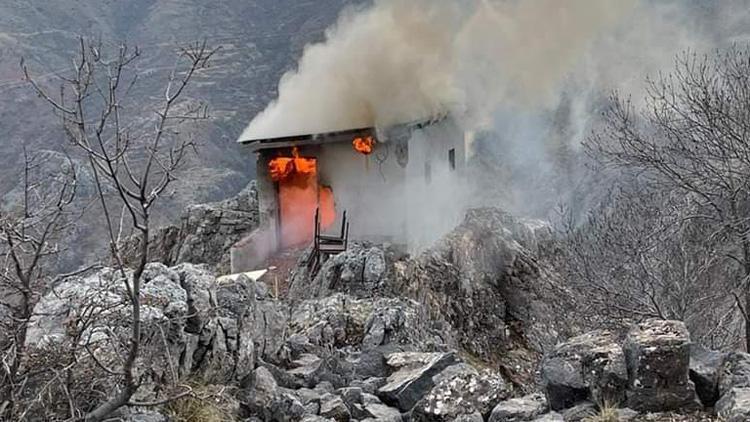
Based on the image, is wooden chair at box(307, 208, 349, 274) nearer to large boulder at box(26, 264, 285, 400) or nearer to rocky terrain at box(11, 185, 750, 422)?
rocky terrain at box(11, 185, 750, 422)

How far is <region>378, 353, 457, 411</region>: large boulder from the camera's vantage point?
6.96 metres

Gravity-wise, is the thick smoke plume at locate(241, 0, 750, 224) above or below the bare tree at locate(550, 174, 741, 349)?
above

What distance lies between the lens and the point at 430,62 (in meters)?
21.4

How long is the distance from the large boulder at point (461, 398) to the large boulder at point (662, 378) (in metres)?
1.46

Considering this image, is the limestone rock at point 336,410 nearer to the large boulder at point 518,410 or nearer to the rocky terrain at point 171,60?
the large boulder at point 518,410

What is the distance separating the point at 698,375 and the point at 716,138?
5.22 metres

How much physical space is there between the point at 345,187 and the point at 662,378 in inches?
588

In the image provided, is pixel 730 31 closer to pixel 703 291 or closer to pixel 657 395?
pixel 703 291

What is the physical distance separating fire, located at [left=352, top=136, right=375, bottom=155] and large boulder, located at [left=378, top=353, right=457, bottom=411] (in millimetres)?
11770

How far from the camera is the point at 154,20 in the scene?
65.2m

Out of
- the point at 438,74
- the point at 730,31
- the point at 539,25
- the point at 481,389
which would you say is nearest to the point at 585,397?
the point at 481,389

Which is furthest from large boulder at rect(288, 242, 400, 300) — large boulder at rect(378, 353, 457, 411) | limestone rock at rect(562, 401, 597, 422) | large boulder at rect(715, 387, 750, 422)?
large boulder at rect(715, 387, 750, 422)

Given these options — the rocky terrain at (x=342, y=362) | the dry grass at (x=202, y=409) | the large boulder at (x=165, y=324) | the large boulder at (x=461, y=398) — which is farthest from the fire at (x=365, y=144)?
the dry grass at (x=202, y=409)

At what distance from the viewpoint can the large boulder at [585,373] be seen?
18.5 feet
